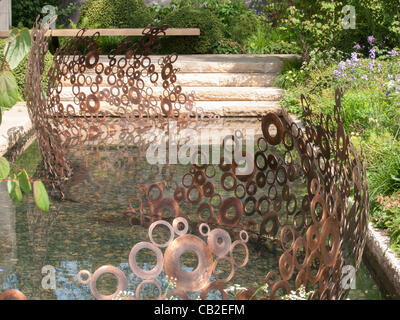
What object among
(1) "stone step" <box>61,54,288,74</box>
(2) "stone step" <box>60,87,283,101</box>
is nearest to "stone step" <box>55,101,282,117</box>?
(2) "stone step" <box>60,87,283,101</box>

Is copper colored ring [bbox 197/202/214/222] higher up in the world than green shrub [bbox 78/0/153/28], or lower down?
lower down

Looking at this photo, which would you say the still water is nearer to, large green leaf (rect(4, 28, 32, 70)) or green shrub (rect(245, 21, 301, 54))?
large green leaf (rect(4, 28, 32, 70))

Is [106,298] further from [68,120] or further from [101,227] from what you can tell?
[68,120]

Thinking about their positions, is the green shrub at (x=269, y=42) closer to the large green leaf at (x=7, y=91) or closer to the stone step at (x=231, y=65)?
the stone step at (x=231, y=65)

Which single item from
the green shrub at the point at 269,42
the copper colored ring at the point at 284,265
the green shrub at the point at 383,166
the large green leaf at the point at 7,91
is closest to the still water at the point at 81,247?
the copper colored ring at the point at 284,265

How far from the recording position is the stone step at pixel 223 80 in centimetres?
1135

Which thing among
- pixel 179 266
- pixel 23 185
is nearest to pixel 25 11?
pixel 179 266

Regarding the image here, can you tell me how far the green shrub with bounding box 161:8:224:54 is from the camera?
13328 millimetres

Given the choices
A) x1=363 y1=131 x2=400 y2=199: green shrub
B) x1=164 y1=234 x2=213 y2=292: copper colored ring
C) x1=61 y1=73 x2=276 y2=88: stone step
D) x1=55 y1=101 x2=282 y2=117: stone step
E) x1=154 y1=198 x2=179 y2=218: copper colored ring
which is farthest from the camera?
x1=61 y1=73 x2=276 y2=88: stone step

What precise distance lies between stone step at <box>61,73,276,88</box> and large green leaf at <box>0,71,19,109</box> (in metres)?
9.08

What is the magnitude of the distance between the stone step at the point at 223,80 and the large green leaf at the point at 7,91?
9084 millimetres

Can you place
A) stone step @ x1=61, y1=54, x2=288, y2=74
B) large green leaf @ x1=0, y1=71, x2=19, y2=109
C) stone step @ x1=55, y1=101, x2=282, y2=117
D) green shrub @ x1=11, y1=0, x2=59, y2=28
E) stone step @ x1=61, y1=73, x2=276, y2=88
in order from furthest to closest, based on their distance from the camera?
green shrub @ x1=11, y1=0, x2=59, y2=28, stone step @ x1=61, y1=54, x2=288, y2=74, stone step @ x1=61, y1=73, x2=276, y2=88, stone step @ x1=55, y1=101, x2=282, y2=117, large green leaf @ x1=0, y1=71, x2=19, y2=109

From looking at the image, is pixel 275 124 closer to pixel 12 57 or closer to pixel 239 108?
pixel 12 57

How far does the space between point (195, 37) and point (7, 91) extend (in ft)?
37.4
